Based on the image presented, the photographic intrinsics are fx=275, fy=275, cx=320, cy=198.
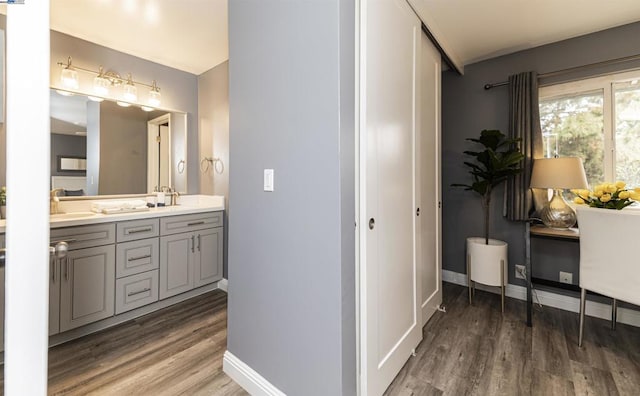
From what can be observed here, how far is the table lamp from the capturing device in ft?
7.11

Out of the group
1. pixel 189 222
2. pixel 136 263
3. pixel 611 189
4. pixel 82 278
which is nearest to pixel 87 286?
pixel 82 278

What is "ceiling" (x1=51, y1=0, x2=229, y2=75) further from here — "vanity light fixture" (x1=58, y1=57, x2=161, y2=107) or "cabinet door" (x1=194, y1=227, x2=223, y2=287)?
"cabinet door" (x1=194, y1=227, x2=223, y2=287)

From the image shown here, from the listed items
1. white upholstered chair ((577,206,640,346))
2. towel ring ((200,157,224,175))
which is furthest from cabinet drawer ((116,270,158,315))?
white upholstered chair ((577,206,640,346))

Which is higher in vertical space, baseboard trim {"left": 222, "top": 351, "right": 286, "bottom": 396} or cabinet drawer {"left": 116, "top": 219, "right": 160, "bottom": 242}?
cabinet drawer {"left": 116, "top": 219, "right": 160, "bottom": 242}

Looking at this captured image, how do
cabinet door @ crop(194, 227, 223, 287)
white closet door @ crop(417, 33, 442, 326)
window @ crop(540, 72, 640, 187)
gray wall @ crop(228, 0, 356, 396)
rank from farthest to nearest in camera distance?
cabinet door @ crop(194, 227, 223, 287) < window @ crop(540, 72, 640, 187) < white closet door @ crop(417, 33, 442, 326) < gray wall @ crop(228, 0, 356, 396)

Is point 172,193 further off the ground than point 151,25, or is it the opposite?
point 151,25

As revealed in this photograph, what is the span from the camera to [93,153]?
2.50 m

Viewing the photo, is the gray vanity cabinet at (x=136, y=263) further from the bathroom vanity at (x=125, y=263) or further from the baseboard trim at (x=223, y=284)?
the baseboard trim at (x=223, y=284)

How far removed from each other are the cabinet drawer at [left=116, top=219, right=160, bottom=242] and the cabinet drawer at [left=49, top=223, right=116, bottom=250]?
0.05 meters

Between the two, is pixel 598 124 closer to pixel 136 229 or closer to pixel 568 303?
pixel 568 303

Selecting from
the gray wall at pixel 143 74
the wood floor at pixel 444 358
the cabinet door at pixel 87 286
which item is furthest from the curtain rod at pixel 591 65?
the cabinet door at pixel 87 286

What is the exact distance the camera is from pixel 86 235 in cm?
198

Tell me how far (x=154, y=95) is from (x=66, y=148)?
928 millimetres

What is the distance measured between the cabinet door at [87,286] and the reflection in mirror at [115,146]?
0.77 metres
